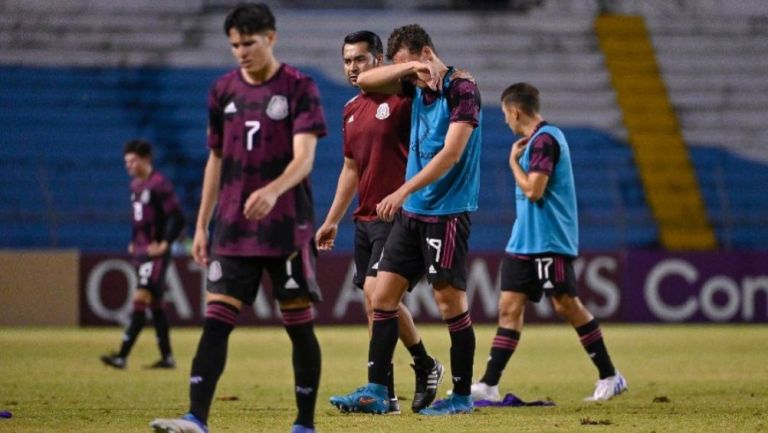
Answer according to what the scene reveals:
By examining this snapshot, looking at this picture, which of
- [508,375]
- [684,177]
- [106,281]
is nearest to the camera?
[508,375]

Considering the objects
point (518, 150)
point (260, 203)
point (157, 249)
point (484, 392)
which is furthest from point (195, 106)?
point (260, 203)

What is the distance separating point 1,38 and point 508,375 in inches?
575

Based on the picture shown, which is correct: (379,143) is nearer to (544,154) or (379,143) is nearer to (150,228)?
(544,154)

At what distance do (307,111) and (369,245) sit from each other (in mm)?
2269

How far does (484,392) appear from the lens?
9047mm

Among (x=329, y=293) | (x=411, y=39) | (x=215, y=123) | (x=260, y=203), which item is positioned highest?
(x=411, y=39)

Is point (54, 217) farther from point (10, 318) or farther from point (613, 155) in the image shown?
point (613, 155)

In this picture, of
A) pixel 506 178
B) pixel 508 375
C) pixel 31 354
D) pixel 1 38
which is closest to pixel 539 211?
pixel 508 375

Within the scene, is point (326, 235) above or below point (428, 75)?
below

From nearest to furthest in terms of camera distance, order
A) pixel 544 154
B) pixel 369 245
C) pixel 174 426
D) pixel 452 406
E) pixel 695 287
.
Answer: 1. pixel 174 426
2. pixel 452 406
3. pixel 369 245
4. pixel 544 154
5. pixel 695 287

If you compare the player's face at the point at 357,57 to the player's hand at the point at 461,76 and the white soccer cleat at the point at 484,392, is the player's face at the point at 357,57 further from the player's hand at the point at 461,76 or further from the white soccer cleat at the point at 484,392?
the white soccer cleat at the point at 484,392

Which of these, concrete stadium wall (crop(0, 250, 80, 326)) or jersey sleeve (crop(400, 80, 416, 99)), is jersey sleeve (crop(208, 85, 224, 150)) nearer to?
jersey sleeve (crop(400, 80, 416, 99))

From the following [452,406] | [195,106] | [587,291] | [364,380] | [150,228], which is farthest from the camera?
[195,106]

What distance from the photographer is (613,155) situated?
76.1 ft
